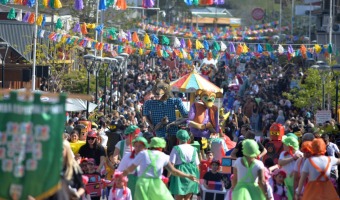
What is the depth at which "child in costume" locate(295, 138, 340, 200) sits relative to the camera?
1483 cm

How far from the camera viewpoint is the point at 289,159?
16766 millimetres

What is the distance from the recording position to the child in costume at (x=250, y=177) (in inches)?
590

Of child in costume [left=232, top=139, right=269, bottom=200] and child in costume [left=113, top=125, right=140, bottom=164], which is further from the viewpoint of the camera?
child in costume [left=113, top=125, right=140, bottom=164]

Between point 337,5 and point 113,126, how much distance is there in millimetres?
55493

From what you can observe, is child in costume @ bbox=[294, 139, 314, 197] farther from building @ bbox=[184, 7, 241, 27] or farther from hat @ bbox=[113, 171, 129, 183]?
building @ bbox=[184, 7, 241, 27]

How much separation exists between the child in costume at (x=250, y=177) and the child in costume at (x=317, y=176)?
0.46 metres

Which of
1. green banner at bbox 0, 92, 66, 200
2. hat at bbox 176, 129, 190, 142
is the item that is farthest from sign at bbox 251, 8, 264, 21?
green banner at bbox 0, 92, 66, 200

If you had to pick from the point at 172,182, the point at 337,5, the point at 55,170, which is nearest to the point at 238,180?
the point at 172,182

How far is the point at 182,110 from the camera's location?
2150cm

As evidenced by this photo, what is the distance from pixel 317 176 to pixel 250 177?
0.81 metres

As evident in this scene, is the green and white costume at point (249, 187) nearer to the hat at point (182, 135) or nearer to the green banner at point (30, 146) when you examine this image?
the hat at point (182, 135)

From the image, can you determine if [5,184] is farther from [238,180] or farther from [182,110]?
[182,110]

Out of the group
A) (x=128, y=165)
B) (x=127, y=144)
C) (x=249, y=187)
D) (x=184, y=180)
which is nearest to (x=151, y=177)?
(x=128, y=165)

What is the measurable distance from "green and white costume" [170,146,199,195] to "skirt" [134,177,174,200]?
2.83 m
